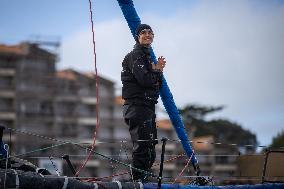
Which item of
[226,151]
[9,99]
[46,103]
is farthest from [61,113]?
[226,151]

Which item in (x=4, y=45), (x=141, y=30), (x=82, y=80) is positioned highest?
(x=4, y=45)

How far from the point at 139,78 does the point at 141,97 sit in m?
0.27

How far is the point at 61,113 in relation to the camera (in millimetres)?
75125

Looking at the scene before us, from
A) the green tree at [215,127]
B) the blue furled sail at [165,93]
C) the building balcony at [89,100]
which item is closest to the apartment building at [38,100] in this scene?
the building balcony at [89,100]

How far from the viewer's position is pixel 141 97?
6906 millimetres

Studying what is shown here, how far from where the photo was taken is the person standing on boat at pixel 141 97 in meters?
6.80

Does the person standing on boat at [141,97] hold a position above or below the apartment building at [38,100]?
below

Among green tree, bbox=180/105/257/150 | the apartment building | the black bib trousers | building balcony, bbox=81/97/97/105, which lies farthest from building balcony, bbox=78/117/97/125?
the black bib trousers

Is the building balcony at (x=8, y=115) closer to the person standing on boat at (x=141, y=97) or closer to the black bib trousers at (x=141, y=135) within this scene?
the person standing on boat at (x=141, y=97)

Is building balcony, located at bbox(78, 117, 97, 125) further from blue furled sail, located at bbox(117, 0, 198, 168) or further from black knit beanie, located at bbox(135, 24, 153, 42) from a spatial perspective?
black knit beanie, located at bbox(135, 24, 153, 42)

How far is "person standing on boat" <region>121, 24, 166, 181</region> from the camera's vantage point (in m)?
6.80

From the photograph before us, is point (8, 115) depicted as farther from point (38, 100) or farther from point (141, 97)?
point (141, 97)

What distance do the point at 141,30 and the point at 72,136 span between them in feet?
225

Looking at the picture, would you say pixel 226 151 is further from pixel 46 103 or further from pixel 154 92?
pixel 154 92
